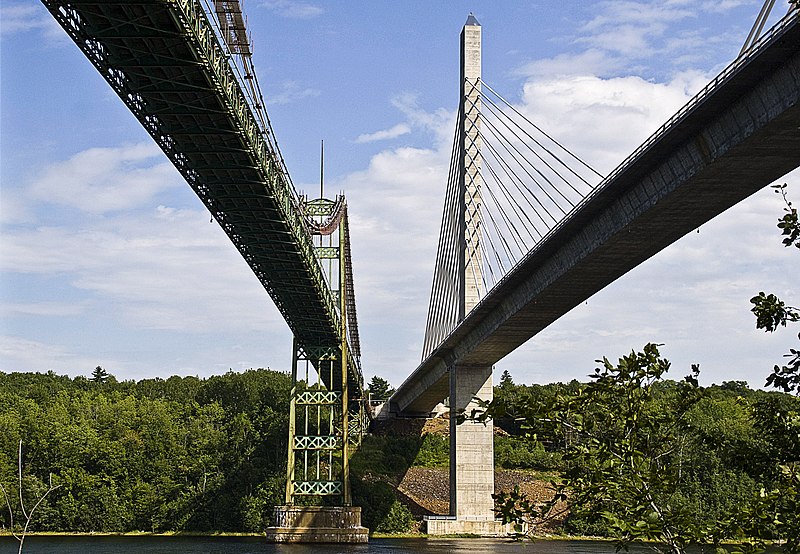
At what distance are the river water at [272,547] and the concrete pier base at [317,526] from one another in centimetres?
101

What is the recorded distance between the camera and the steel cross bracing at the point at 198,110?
24891 mm

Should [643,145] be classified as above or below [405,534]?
above

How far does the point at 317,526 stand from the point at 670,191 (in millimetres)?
34695

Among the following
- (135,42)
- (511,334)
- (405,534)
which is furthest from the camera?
(405,534)

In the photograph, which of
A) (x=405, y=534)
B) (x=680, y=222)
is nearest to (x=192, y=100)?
(x=680, y=222)

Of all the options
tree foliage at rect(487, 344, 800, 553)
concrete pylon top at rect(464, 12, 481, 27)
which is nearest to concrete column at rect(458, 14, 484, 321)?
concrete pylon top at rect(464, 12, 481, 27)

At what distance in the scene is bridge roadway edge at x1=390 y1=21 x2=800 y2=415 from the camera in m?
25.9

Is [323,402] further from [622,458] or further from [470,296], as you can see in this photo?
[622,458]

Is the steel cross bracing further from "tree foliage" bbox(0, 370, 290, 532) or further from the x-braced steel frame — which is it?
"tree foliage" bbox(0, 370, 290, 532)

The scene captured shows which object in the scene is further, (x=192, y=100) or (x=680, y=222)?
(x=680, y=222)

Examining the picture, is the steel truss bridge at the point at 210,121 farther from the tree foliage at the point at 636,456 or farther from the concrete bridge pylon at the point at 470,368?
the tree foliage at the point at 636,456

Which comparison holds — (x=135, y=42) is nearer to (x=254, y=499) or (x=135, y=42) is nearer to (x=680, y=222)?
(x=680, y=222)

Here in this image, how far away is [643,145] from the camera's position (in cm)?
3256

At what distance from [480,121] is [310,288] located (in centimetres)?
1707
